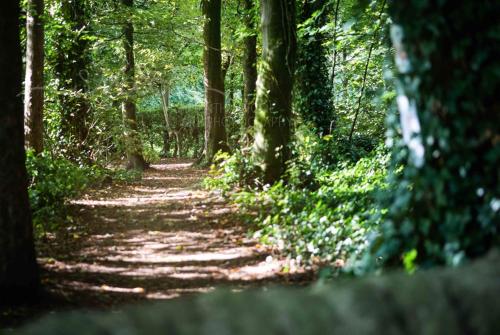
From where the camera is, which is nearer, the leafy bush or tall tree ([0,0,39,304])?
tall tree ([0,0,39,304])

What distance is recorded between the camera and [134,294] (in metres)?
5.39

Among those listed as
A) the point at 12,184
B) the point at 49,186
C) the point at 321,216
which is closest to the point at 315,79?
the point at 49,186

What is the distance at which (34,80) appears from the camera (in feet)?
34.2

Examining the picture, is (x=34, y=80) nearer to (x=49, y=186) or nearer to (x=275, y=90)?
(x=49, y=186)

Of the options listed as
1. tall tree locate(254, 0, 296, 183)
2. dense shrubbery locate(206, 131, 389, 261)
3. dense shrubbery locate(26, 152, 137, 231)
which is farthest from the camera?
tall tree locate(254, 0, 296, 183)

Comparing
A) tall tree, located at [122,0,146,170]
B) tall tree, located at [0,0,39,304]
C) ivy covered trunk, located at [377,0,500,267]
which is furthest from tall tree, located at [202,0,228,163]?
ivy covered trunk, located at [377,0,500,267]

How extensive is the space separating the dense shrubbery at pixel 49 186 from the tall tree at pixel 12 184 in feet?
8.68

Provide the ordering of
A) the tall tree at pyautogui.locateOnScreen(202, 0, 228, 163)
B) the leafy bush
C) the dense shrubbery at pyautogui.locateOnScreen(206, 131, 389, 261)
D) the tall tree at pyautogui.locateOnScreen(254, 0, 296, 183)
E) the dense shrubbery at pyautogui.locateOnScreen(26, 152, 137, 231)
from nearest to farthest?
the leafy bush, the dense shrubbery at pyautogui.locateOnScreen(206, 131, 389, 261), the dense shrubbery at pyautogui.locateOnScreen(26, 152, 137, 231), the tall tree at pyautogui.locateOnScreen(254, 0, 296, 183), the tall tree at pyautogui.locateOnScreen(202, 0, 228, 163)

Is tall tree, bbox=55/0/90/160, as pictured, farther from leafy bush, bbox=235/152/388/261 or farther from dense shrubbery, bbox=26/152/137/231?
leafy bush, bbox=235/152/388/261

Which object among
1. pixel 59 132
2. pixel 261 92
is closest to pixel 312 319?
pixel 261 92

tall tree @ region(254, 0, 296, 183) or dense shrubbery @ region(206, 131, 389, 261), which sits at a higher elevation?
tall tree @ region(254, 0, 296, 183)

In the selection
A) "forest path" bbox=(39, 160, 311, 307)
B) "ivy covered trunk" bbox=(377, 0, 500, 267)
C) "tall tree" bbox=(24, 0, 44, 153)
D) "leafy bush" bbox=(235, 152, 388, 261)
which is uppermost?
"tall tree" bbox=(24, 0, 44, 153)

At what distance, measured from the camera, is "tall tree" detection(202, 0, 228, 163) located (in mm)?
16172

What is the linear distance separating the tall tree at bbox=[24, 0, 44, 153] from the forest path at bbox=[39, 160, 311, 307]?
5.89 feet
